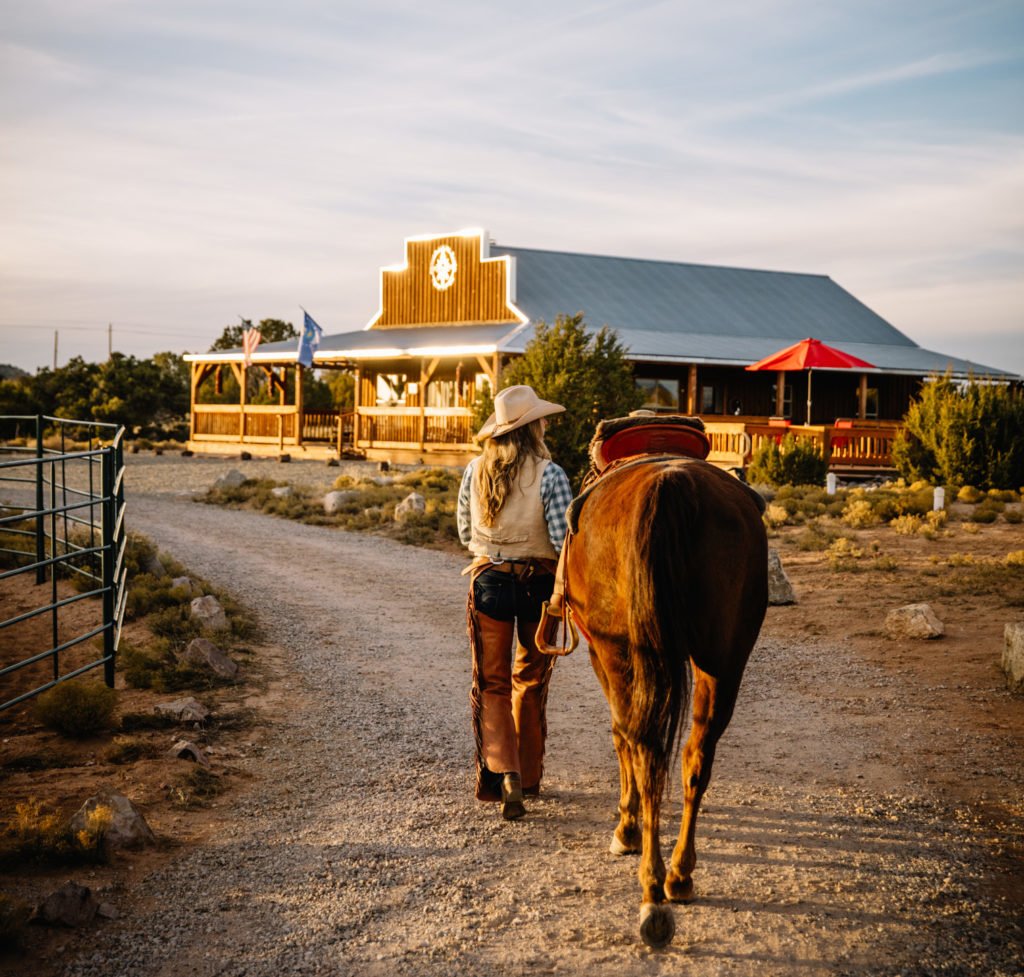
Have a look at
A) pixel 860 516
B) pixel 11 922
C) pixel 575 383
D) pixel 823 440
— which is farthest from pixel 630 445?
pixel 823 440

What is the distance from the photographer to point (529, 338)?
27125mm

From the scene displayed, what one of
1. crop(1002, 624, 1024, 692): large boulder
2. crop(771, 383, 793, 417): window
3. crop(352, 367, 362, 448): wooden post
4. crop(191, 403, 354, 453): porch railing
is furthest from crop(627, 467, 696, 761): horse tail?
crop(771, 383, 793, 417): window

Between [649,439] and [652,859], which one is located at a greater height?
[649,439]

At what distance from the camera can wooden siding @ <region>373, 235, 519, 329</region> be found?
3042 centimetres

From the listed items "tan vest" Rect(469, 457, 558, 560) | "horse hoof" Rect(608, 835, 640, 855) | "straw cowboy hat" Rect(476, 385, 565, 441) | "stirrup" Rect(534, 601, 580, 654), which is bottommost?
"horse hoof" Rect(608, 835, 640, 855)

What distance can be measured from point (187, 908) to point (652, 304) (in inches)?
1180

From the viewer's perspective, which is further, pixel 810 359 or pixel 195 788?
pixel 810 359

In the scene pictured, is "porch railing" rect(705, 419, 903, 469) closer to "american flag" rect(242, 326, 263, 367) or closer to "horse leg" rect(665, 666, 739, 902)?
"american flag" rect(242, 326, 263, 367)

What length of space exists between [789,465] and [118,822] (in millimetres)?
18670

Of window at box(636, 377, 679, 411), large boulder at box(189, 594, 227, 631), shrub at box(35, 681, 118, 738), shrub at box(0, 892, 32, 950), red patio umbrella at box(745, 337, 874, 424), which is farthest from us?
window at box(636, 377, 679, 411)

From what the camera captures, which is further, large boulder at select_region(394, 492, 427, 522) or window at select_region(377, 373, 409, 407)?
window at select_region(377, 373, 409, 407)

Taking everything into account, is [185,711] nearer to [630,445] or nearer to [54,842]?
[54,842]

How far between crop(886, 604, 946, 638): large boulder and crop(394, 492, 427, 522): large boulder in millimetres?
8911

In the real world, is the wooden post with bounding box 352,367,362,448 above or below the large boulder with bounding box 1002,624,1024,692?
above
